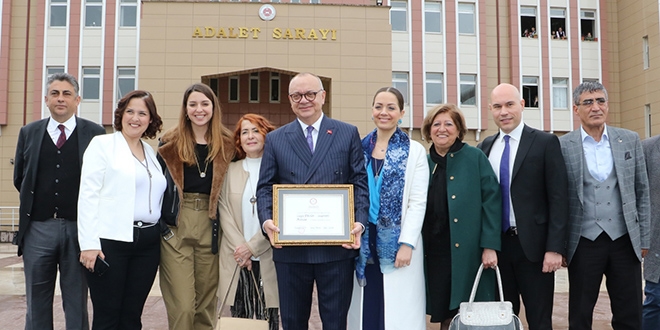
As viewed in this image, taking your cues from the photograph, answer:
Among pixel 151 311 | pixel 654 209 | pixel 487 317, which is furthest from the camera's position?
pixel 151 311

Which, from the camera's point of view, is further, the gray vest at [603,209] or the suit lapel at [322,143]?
the gray vest at [603,209]

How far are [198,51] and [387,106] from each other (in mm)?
14846

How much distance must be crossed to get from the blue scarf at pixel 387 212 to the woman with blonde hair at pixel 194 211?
1.11 m

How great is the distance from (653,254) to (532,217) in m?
1.36

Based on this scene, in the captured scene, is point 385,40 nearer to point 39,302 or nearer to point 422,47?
point 422,47

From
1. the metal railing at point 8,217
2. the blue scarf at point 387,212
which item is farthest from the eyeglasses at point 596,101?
the metal railing at point 8,217

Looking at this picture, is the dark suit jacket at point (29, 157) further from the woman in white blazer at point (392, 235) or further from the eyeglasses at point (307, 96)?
the woman in white blazer at point (392, 235)

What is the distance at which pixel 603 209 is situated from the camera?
12.5ft

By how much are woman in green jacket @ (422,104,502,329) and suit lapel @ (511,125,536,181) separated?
0.67 ft

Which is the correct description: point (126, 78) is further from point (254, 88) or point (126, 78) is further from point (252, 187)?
point (252, 187)

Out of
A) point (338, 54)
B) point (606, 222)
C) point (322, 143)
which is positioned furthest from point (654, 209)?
point (338, 54)

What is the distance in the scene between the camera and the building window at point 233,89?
65.1 feet

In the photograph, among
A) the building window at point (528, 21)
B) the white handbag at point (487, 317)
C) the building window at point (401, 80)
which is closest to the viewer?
the white handbag at point (487, 317)

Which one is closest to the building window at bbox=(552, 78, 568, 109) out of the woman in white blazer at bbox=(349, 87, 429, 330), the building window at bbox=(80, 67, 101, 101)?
the building window at bbox=(80, 67, 101, 101)
